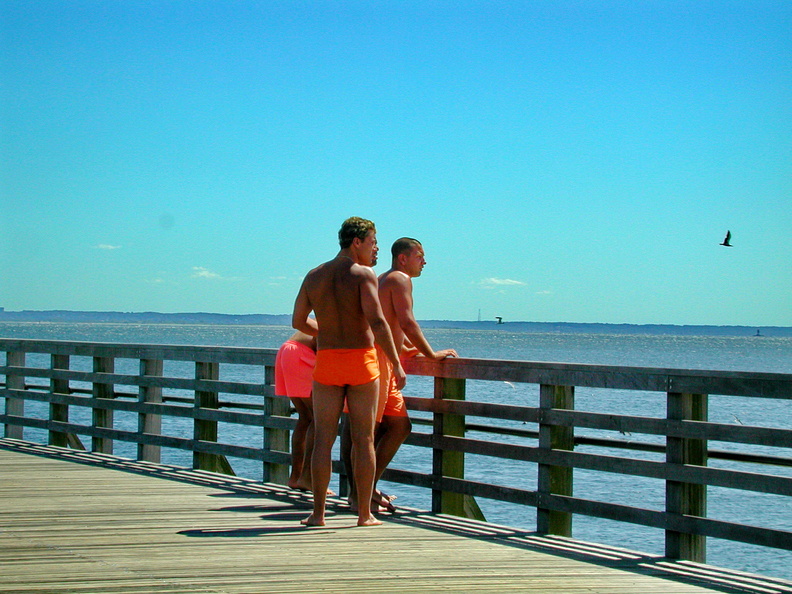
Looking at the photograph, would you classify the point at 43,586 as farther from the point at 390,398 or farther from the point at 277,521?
the point at 390,398

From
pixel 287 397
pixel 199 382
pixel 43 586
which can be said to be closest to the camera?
pixel 43 586

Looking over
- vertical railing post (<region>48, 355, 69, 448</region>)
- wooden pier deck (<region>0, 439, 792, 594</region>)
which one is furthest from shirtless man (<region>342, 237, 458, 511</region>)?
vertical railing post (<region>48, 355, 69, 448</region>)

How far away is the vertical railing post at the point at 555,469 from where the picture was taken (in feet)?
19.0

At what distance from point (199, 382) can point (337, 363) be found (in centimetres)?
285

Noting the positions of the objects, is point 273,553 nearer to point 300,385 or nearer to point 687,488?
point 300,385

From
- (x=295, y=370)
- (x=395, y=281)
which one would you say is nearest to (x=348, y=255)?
(x=395, y=281)

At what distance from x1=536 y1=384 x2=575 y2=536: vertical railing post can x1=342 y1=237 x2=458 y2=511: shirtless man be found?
85cm

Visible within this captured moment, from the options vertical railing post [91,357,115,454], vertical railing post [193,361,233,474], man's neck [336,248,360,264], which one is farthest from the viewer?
vertical railing post [91,357,115,454]

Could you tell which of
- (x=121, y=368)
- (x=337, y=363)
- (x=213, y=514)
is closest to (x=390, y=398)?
(x=337, y=363)

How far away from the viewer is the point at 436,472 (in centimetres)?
656

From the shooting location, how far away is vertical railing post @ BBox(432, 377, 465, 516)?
6477mm

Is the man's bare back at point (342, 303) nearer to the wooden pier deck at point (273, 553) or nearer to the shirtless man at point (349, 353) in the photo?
the shirtless man at point (349, 353)

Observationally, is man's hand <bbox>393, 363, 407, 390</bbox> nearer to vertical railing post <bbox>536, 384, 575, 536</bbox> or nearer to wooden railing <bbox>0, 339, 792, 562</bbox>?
wooden railing <bbox>0, 339, 792, 562</bbox>

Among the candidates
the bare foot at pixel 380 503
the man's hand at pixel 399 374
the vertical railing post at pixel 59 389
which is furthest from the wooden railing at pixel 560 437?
the vertical railing post at pixel 59 389
